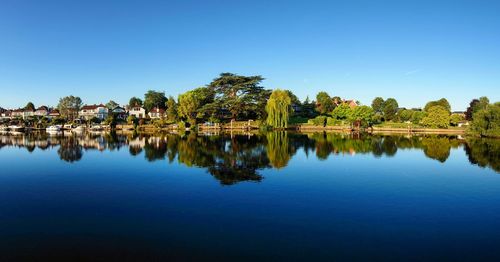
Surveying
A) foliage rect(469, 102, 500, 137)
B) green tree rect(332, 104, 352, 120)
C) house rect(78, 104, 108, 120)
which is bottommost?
foliage rect(469, 102, 500, 137)

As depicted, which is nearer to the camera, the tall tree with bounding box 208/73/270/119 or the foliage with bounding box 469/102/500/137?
the foliage with bounding box 469/102/500/137

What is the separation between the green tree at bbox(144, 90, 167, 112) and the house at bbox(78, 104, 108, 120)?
1323cm

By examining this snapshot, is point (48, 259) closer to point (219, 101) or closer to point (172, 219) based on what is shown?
point (172, 219)

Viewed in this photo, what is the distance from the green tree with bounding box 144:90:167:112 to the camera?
11144cm

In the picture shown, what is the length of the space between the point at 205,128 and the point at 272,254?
66908mm

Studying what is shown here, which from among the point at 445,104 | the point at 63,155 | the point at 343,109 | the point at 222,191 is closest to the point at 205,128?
the point at 343,109

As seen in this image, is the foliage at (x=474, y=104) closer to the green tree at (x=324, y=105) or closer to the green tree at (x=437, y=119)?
the green tree at (x=437, y=119)

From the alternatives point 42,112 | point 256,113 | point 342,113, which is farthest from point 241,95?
point 42,112

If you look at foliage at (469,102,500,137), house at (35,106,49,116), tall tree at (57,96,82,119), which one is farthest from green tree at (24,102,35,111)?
foliage at (469,102,500,137)

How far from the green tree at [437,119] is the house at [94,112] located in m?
90.4

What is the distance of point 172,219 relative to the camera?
1084 cm

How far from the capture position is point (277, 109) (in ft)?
222

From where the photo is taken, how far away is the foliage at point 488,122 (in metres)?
51.6

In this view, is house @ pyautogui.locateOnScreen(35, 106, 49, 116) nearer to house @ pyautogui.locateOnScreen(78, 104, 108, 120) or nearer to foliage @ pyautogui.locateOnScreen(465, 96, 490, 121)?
house @ pyautogui.locateOnScreen(78, 104, 108, 120)
